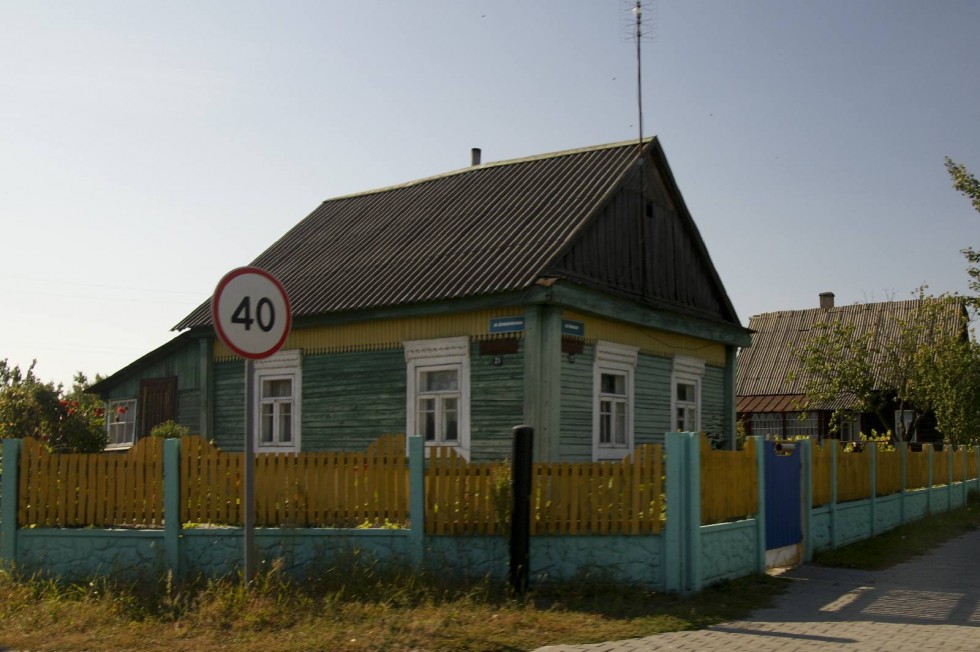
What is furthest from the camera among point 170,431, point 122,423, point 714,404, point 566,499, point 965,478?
point 965,478

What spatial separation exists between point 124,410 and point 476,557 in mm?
13290

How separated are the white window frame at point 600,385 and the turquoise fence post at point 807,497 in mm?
3258

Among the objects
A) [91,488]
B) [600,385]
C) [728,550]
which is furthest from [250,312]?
[600,385]

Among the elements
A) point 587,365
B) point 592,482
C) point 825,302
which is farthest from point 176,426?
point 825,302

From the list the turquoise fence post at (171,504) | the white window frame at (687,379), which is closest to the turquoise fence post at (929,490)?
the white window frame at (687,379)

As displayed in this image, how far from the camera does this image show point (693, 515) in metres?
9.31

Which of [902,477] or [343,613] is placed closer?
[343,613]

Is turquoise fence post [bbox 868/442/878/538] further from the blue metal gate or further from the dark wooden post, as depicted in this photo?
the dark wooden post

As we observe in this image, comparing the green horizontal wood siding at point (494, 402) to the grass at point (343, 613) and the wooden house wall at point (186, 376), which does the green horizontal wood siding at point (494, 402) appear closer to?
the grass at point (343, 613)

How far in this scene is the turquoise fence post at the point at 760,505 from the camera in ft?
35.3

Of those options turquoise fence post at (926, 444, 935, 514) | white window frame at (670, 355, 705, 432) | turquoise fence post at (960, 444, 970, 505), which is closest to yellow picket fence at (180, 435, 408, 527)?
white window frame at (670, 355, 705, 432)

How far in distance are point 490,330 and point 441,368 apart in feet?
3.89

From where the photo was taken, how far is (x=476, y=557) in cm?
936

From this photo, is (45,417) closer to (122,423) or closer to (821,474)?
(122,423)
